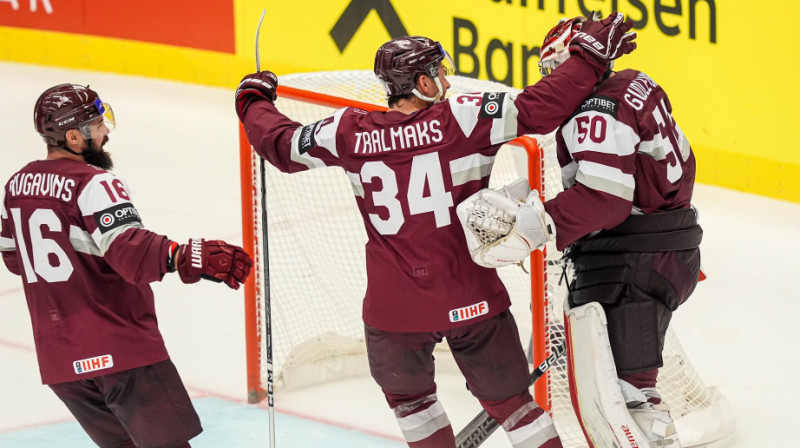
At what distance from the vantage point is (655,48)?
7219 mm

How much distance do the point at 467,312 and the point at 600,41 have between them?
2.54 feet

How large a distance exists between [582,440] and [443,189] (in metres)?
1.49

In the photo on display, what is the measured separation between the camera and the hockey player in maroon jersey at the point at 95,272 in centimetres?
293

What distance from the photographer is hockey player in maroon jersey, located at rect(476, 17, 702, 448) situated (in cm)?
297

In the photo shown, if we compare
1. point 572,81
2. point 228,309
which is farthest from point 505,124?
point 228,309

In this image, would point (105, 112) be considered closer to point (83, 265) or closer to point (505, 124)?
point (83, 265)

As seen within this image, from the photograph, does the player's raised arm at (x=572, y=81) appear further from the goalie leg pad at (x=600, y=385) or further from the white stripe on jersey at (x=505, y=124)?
the goalie leg pad at (x=600, y=385)

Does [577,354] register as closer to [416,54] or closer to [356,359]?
[416,54]

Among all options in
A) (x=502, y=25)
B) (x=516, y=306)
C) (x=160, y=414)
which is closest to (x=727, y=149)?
(x=502, y=25)

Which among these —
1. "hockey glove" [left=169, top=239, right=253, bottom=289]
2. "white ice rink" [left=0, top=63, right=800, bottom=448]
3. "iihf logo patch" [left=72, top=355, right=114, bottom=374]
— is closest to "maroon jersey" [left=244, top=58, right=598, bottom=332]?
"hockey glove" [left=169, top=239, right=253, bottom=289]

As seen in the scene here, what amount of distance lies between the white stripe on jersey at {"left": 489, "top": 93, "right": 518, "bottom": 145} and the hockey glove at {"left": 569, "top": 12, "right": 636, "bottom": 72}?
227 millimetres

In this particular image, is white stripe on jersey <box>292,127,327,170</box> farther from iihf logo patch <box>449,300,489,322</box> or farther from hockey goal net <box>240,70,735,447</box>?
hockey goal net <box>240,70,735,447</box>

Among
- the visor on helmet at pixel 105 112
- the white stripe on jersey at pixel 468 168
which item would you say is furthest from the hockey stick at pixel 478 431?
the visor on helmet at pixel 105 112

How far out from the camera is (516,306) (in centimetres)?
479
